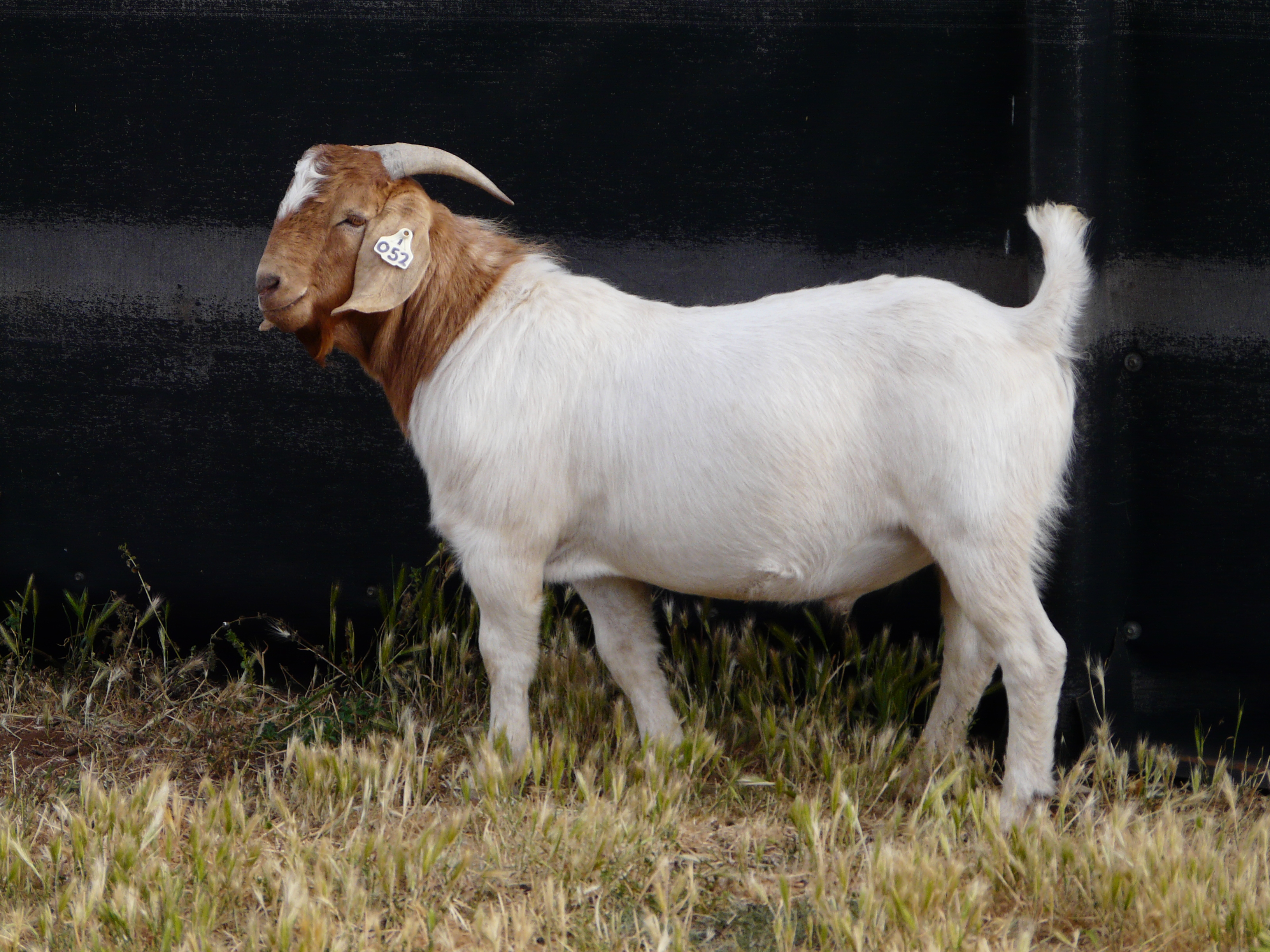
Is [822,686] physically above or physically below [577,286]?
below

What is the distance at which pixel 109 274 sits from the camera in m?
4.74

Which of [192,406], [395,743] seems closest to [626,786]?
[395,743]

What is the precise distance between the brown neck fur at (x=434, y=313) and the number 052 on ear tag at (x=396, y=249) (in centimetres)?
10

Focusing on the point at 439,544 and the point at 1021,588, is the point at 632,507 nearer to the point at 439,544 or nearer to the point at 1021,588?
the point at 1021,588

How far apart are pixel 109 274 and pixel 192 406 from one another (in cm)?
61

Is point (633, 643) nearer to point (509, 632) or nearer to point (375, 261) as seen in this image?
point (509, 632)

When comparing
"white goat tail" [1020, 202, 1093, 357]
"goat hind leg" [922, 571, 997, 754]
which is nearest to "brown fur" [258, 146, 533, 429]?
"white goat tail" [1020, 202, 1093, 357]

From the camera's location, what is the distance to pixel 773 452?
3.24 meters

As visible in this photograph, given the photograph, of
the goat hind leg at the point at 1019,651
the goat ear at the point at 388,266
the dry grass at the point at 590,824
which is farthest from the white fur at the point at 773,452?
the dry grass at the point at 590,824

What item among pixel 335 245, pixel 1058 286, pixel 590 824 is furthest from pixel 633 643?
pixel 1058 286

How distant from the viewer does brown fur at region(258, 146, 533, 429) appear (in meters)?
3.39

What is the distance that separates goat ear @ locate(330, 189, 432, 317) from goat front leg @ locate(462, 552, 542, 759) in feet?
2.50

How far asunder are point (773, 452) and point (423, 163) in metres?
1.35

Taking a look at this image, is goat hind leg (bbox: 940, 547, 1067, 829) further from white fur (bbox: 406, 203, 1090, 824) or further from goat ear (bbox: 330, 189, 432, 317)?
goat ear (bbox: 330, 189, 432, 317)
